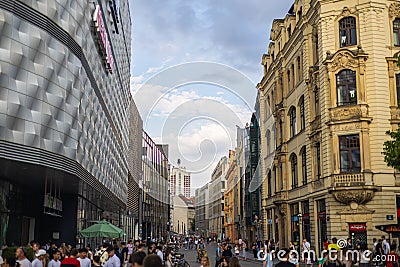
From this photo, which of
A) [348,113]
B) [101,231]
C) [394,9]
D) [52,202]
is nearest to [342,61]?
[348,113]

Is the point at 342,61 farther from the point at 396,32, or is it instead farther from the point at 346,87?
the point at 396,32

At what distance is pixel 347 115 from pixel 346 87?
2.09 m

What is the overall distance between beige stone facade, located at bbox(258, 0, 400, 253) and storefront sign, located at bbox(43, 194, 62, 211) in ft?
60.1

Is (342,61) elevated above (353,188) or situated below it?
above

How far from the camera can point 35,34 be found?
73.5 ft

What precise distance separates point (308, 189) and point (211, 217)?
5024 inches

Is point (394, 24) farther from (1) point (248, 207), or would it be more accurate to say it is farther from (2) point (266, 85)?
(1) point (248, 207)

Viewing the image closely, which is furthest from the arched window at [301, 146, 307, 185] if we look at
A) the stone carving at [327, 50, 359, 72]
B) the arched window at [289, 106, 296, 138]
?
the stone carving at [327, 50, 359, 72]

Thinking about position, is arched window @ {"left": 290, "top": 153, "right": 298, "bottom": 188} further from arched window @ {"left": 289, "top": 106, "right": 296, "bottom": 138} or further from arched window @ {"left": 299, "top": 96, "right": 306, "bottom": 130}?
arched window @ {"left": 299, "top": 96, "right": 306, "bottom": 130}

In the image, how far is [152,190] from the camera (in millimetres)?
103000

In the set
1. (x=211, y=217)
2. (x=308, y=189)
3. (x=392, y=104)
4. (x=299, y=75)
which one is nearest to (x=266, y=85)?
(x=299, y=75)

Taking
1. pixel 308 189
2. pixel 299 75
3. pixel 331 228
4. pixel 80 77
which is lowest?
pixel 331 228

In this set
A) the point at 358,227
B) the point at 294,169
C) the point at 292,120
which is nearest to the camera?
the point at 358,227

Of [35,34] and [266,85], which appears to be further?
[266,85]
